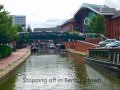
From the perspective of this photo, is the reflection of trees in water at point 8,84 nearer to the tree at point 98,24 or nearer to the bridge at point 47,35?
the tree at point 98,24

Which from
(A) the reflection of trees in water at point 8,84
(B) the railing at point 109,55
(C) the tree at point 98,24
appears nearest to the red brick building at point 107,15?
(C) the tree at point 98,24

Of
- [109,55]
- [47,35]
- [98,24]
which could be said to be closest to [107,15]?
[98,24]

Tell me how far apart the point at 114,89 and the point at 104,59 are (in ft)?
53.0

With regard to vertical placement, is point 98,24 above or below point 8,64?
above

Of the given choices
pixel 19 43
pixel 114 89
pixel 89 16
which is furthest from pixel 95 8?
pixel 114 89

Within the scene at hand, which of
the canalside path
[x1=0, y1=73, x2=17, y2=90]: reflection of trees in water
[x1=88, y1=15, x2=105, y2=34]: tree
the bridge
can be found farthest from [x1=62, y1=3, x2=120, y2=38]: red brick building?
[x1=0, y1=73, x2=17, y2=90]: reflection of trees in water

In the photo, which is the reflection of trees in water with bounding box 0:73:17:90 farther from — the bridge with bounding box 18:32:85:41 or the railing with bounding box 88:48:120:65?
the bridge with bounding box 18:32:85:41

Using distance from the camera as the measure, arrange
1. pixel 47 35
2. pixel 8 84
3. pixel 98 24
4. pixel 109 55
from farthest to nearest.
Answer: pixel 47 35 < pixel 98 24 < pixel 109 55 < pixel 8 84

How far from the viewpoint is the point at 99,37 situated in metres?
89.6

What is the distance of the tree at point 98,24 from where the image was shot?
88919 mm

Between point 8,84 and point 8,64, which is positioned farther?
point 8,64

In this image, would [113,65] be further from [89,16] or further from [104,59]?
[89,16]

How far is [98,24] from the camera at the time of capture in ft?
293

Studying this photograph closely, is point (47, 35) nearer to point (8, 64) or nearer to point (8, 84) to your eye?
point (8, 64)
